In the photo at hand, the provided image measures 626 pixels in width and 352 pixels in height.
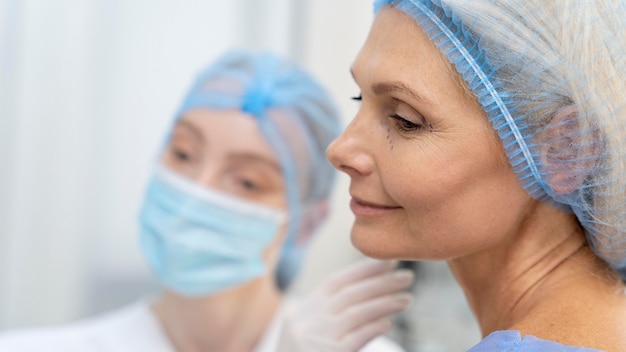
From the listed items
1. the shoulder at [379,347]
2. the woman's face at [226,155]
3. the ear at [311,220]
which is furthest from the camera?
the ear at [311,220]

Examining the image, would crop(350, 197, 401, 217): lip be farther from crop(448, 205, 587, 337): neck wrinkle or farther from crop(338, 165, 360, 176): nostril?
crop(448, 205, 587, 337): neck wrinkle

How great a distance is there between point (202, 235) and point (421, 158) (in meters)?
1.09

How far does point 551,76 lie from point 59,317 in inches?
82.0

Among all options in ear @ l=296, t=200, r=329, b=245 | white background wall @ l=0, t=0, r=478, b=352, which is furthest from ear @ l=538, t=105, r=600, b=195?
white background wall @ l=0, t=0, r=478, b=352

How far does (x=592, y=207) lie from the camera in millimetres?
1079

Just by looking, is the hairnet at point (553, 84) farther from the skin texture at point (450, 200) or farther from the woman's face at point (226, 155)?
the woman's face at point (226, 155)

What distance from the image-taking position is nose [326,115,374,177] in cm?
112

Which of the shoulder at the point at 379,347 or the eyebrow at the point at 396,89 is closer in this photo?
the eyebrow at the point at 396,89

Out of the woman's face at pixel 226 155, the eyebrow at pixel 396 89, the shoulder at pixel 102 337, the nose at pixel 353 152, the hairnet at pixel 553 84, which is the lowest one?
the shoulder at pixel 102 337

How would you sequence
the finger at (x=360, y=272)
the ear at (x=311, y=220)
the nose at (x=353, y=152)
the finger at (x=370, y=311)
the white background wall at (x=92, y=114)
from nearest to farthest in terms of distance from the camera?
the nose at (x=353, y=152) < the finger at (x=370, y=311) < the finger at (x=360, y=272) < the ear at (x=311, y=220) < the white background wall at (x=92, y=114)

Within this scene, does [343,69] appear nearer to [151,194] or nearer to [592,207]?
[151,194]

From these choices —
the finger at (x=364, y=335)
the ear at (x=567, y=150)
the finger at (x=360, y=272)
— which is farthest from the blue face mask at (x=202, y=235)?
the ear at (x=567, y=150)

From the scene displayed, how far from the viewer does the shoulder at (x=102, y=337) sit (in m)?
2.06

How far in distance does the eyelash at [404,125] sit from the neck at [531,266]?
228mm
